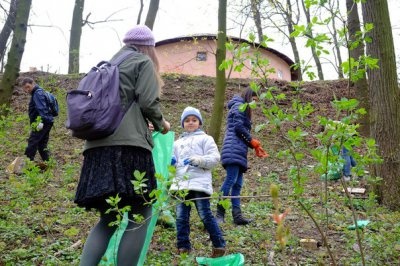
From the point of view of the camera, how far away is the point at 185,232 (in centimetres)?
430

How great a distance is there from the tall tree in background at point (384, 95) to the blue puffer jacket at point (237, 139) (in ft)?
6.50

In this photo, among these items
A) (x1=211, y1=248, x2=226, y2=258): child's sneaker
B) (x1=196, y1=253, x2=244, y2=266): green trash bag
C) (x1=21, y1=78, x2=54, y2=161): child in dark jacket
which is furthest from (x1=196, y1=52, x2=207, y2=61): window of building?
(x1=196, y1=253, x2=244, y2=266): green trash bag

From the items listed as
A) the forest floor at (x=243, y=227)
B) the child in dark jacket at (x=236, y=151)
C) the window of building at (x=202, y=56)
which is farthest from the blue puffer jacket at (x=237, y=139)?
the window of building at (x=202, y=56)

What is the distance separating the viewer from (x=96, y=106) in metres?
2.76

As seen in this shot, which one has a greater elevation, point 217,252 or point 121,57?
point 121,57

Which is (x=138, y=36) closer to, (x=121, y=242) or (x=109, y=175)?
(x=109, y=175)

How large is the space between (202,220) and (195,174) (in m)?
0.43

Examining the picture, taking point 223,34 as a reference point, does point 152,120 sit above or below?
below

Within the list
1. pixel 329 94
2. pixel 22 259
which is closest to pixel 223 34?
pixel 329 94

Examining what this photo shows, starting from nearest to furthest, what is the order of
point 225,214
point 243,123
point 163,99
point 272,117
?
1. point 272,117
2. point 243,123
3. point 225,214
4. point 163,99

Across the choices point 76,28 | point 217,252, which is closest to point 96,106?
point 217,252

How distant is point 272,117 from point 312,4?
0.64 m

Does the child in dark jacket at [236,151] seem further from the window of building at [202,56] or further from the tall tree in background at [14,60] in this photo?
the window of building at [202,56]

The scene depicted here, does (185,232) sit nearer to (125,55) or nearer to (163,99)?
(125,55)
